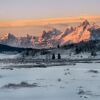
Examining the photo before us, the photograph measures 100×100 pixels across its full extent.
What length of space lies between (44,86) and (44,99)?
12286 mm

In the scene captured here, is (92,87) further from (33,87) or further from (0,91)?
(0,91)

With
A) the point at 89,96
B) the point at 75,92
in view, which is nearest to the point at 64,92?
the point at 75,92

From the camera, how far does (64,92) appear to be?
51688 millimetres

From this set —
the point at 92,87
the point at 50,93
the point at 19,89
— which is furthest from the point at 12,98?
the point at 92,87

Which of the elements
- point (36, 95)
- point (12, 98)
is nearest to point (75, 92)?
point (36, 95)

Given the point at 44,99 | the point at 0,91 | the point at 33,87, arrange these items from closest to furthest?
1. the point at 44,99
2. the point at 0,91
3. the point at 33,87

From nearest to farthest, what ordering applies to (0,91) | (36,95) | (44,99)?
(44,99) < (36,95) < (0,91)

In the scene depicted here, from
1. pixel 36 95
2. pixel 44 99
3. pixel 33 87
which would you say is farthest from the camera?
pixel 33 87

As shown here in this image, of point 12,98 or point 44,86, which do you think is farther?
point 44,86

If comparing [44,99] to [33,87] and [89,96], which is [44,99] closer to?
[89,96]

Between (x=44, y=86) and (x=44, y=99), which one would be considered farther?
(x=44, y=86)

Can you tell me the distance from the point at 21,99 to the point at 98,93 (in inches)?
345

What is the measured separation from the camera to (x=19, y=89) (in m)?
56.2

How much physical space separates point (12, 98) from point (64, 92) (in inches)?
267
